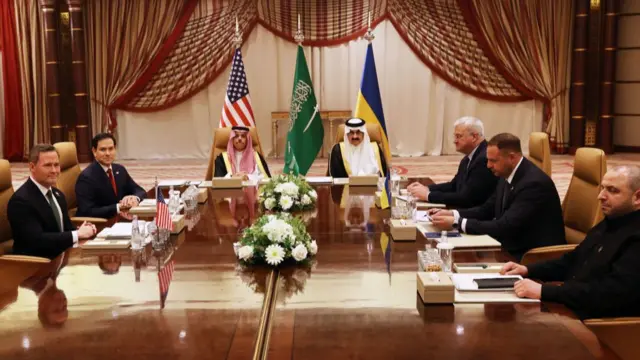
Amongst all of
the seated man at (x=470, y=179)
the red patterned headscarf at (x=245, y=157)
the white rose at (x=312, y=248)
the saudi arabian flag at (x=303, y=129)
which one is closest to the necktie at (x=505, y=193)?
the seated man at (x=470, y=179)

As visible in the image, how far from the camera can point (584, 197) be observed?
3.64 meters

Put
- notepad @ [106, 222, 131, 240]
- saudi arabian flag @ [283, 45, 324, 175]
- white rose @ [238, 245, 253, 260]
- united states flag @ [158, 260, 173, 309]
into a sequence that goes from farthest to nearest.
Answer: saudi arabian flag @ [283, 45, 324, 175]
notepad @ [106, 222, 131, 240]
white rose @ [238, 245, 253, 260]
united states flag @ [158, 260, 173, 309]

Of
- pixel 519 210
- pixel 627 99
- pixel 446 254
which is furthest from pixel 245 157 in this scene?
pixel 627 99

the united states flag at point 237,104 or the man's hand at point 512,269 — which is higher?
the united states flag at point 237,104

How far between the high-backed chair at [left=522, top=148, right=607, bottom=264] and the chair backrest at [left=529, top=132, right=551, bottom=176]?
1.29 ft

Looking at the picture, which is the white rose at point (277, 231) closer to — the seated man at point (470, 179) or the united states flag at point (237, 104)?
the seated man at point (470, 179)

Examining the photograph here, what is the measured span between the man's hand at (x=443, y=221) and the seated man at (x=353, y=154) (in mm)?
2515

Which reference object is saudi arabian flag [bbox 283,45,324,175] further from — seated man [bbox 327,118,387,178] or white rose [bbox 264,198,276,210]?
white rose [bbox 264,198,276,210]

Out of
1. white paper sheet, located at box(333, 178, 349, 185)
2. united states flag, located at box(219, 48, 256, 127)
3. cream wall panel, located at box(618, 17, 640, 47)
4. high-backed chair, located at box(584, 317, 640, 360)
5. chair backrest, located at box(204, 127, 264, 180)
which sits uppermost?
cream wall panel, located at box(618, 17, 640, 47)

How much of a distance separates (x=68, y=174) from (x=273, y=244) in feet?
9.04

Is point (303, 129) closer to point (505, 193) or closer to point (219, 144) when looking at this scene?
point (219, 144)

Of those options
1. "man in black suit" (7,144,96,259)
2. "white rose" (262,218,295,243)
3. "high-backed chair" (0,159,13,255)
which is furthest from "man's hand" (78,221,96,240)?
"white rose" (262,218,295,243)

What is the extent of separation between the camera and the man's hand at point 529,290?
2.16 metres

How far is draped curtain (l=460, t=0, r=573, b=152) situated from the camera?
982 centimetres
